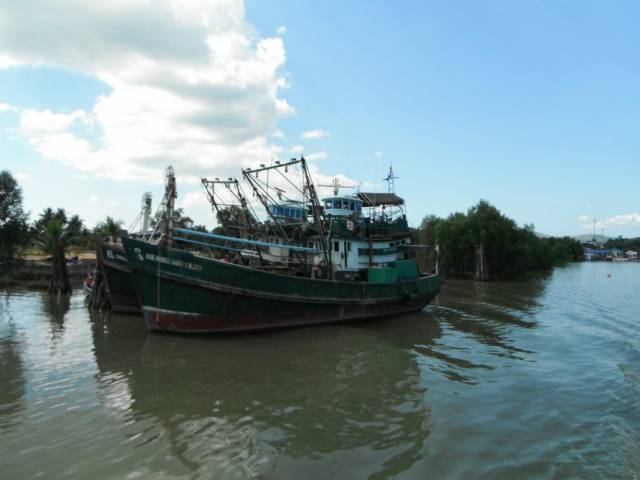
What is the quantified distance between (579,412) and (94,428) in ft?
29.5

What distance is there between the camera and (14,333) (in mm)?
13578

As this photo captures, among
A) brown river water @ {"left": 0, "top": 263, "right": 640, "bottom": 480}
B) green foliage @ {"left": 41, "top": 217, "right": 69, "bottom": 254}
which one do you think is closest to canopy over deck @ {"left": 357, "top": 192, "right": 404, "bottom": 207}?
brown river water @ {"left": 0, "top": 263, "right": 640, "bottom": 480}

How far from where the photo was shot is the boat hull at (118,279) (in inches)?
667

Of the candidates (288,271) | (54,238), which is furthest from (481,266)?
(54,238)

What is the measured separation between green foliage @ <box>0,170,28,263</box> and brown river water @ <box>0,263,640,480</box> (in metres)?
10.4

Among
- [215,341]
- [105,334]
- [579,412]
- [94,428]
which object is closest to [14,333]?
[105,334]

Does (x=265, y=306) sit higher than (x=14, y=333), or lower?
higher

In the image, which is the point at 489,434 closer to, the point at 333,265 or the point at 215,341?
the point at 215,341

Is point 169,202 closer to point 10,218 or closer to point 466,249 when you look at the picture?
point 10,218

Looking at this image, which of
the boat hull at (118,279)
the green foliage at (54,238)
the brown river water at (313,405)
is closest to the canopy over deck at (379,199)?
the brown river water at (313,405)

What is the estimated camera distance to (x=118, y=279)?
17656 millimetres

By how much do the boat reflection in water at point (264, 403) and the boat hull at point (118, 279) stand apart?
483cm

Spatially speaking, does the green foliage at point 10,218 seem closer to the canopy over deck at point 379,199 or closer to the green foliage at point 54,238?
the green foliage at point 54,238

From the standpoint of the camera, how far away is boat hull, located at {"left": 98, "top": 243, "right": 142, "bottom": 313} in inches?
667
